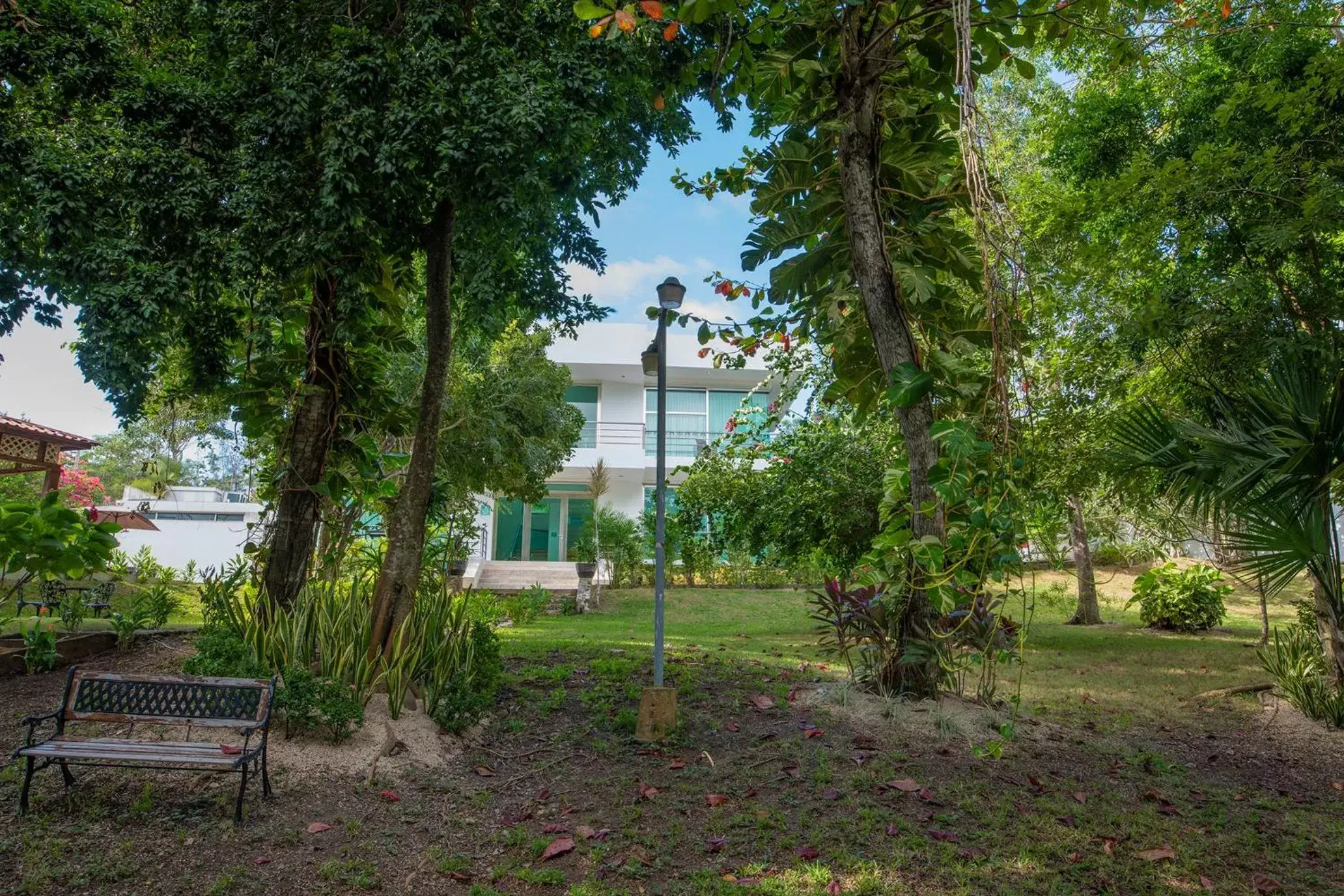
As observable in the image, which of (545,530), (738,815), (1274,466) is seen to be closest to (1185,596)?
(1274,466)

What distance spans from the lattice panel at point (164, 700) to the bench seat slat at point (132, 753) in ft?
1.08

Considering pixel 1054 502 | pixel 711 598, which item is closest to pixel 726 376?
pixel 711 598

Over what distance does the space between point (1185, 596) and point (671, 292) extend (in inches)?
444

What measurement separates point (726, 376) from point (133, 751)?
2248cm

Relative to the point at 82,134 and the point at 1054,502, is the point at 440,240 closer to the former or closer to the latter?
the point at 82,134

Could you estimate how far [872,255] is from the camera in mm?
5766

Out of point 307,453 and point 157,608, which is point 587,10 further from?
point 157,608

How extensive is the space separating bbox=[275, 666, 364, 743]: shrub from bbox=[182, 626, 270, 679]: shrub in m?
0.24

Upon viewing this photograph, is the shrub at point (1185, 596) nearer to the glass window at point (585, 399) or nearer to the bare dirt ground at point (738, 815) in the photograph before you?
A: the bare dirt ground at point (738, 815)

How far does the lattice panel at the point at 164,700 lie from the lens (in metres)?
4.80

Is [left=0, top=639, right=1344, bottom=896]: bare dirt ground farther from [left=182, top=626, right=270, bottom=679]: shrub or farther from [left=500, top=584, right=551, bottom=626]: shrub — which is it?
[left=500, top=584, right=551, bottom=626]: shrub

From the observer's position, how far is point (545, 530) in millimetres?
26359

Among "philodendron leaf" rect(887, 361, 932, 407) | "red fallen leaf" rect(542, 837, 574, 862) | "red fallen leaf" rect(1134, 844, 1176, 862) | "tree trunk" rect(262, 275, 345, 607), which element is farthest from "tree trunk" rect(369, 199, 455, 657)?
"red fallen leaf" rect(1134, 844, 1176, 862)

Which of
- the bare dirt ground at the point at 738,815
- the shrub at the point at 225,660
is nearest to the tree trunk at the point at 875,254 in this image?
the bare dirt ground at the point at 738,815
